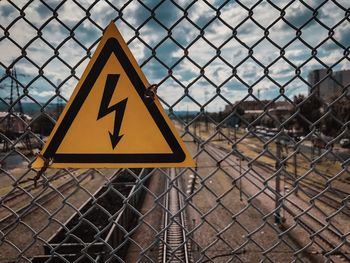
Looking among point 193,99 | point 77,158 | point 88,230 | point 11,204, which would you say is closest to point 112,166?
point 77,158

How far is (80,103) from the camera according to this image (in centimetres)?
213

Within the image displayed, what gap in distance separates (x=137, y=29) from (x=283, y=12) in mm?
972

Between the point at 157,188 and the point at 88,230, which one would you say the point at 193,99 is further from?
the point at 157,188

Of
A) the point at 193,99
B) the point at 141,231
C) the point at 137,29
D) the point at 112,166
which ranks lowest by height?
the point at 141,231

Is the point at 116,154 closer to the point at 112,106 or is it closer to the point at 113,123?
the point at 113,123

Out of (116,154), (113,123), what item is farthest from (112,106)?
(116,154)

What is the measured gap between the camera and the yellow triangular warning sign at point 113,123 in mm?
2105

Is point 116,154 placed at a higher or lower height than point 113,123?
lower

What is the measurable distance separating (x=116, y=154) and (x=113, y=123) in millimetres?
208

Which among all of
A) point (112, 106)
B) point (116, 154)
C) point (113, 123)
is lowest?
point (116, 154)

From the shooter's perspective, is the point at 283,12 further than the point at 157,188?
No

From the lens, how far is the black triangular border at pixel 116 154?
6.90ft

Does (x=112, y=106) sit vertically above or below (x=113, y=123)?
above

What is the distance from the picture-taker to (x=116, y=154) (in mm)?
2168
